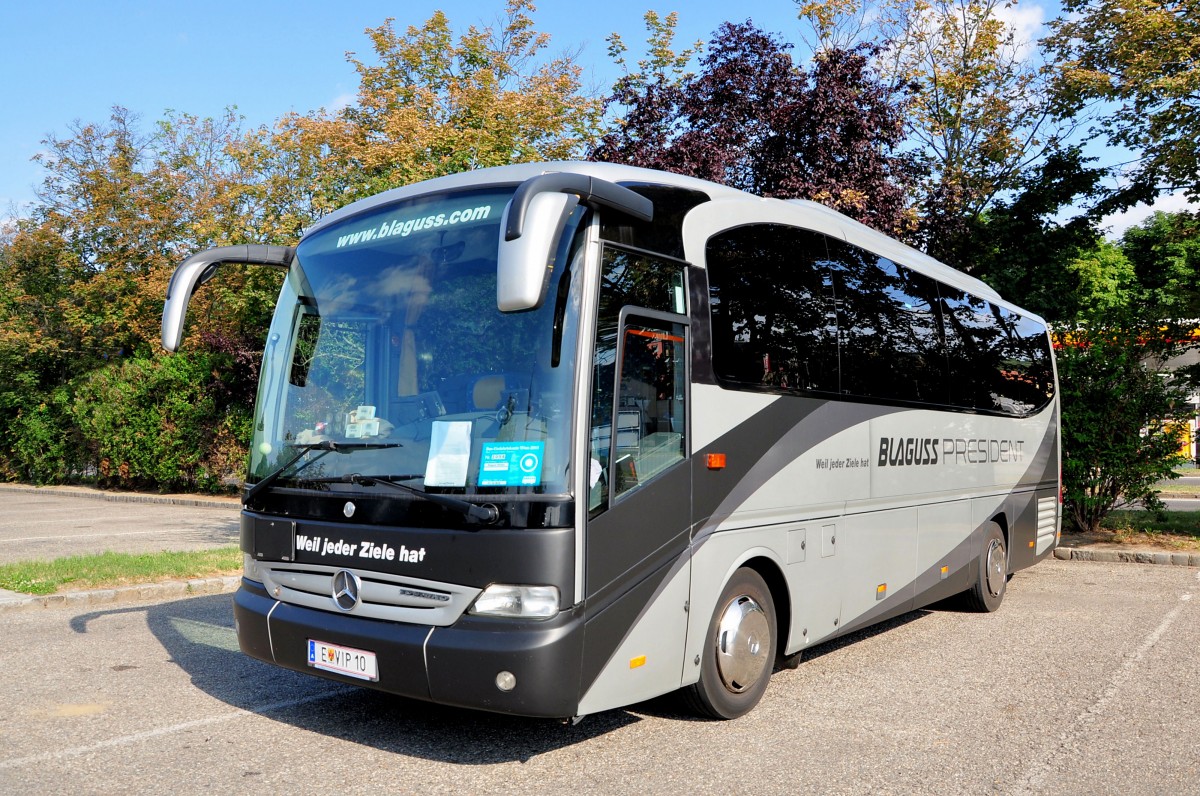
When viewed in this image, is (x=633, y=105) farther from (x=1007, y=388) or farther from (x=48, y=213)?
(x=48, y=213)

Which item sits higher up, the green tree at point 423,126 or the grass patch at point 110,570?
the green tree at point 423,126

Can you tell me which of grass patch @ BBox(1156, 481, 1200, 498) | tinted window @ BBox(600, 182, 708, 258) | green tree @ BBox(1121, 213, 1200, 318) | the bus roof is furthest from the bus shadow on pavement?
grass patch @ BBox(1156, 481, 1200, 498)

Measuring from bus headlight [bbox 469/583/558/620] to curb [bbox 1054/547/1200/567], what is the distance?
11.7 meters

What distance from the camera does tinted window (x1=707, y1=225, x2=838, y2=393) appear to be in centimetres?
601

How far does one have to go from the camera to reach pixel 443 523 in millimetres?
4855

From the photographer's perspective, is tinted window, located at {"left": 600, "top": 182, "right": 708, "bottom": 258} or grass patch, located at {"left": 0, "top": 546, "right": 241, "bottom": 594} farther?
grass patch, located at {"left": 0, "top": 546, "right": 241, "bottom": 594}

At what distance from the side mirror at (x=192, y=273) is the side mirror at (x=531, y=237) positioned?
261 cm

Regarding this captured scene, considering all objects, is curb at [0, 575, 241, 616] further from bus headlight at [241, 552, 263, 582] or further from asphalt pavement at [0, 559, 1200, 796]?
bus headlight at [241, 552, 263, 582]

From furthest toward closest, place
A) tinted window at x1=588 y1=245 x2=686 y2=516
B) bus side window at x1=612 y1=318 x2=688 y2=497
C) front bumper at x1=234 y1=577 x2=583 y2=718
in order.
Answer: bus side window at x1=612 y1=318 x2=688 y2=497, tinted window at x1=588 y1=245 x2=686 y2=516, front bumper at x1=234 y1=577 x2=583 y2=718

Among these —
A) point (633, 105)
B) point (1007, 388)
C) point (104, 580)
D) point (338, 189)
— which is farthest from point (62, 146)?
point (1007, 388)

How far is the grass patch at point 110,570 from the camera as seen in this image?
10406 millimetres

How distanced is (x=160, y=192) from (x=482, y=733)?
29.0 meters

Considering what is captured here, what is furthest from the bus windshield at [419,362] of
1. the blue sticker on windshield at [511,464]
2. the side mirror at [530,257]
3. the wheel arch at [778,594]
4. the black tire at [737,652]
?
the wheel arch at [778,594]

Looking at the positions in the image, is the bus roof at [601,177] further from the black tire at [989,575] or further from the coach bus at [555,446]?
the black tire at [989,575]
